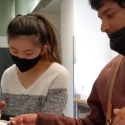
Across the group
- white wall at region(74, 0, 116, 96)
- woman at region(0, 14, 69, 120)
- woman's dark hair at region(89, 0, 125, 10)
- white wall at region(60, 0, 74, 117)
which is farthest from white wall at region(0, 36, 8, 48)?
woman's dark hair at region(89, 0, 125, 10)

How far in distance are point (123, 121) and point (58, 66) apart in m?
0.59

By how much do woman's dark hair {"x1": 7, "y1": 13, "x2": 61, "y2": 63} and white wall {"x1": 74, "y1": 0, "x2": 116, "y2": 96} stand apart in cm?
113

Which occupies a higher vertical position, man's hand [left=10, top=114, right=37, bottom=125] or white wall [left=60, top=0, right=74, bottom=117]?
white wall [left=60, top=0, right=74, bottom=117]

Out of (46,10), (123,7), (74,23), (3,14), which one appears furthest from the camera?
(3,14)

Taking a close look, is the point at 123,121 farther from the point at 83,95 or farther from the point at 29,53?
the point at 83,95

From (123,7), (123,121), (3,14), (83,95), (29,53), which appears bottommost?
(83,95)

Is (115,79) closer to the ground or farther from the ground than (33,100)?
farther from the ground

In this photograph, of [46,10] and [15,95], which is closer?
[15,95]

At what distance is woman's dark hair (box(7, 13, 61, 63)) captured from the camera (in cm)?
107

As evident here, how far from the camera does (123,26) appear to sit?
0.72m

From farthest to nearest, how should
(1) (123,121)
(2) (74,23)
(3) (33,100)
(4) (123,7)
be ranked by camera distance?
(2) (74,23) → (3) (33,100) → (4) (123,7) → (1) (123,121)

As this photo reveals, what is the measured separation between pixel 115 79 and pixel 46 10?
82.8 inches

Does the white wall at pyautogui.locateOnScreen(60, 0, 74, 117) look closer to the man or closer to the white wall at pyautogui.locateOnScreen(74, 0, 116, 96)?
the white wall at pyautogui.locateOnScreen(74, 0, 116, 96)

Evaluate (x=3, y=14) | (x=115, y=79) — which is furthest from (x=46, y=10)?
(x=115, y=79)
